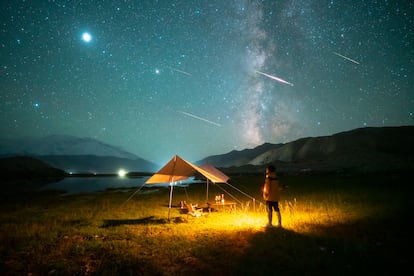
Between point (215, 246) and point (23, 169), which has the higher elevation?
point (23, 169)

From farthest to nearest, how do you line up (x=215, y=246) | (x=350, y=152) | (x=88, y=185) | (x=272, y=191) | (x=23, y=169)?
(x=350, y=152) < (x=23, y=169) < (x=88, y=185) < (x=272, y=191) < (x=215, y=246)

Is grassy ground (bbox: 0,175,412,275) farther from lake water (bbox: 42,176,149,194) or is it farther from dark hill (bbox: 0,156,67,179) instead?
dark hill (bbox: 0,156,67,179)

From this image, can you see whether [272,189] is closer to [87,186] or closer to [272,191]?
[272,191]

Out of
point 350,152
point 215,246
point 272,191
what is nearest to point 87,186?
point 272,191

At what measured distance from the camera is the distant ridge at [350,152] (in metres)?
73.8

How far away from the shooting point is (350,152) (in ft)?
313

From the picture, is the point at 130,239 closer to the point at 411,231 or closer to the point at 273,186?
the point at 273,186

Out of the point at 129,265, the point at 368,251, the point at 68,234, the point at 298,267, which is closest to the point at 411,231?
the point at 368,251

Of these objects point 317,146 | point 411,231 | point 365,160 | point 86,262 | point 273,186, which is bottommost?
point 86,262

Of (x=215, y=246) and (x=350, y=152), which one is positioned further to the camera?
(x=350, y=152)

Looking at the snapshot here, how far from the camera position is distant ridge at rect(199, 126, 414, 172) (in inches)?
2906

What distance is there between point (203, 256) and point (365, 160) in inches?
3232

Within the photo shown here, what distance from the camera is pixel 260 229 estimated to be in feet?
37.7

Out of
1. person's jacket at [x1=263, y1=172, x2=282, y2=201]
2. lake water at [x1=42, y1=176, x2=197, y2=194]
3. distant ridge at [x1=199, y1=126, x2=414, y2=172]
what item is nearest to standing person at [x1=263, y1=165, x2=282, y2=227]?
person's jacket at [x1=263, y1=172, x2=282, y2=201]
